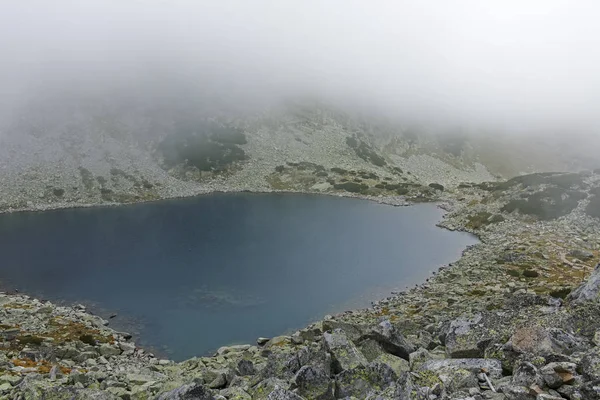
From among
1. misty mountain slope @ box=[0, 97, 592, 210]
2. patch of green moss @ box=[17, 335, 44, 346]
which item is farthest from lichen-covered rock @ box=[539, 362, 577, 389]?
misty mountain slope @ box=[0, 97, 592, 210]

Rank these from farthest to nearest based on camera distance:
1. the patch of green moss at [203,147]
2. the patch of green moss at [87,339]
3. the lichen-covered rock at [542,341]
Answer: the patch of green moss at [203,147], the patch of green moss at [87,339], the lichen-covered rock at [542,341]

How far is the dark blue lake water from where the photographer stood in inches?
1489

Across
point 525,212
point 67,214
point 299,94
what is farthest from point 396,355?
point 299,94

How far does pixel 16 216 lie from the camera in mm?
78375

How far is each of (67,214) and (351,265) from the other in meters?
59.7

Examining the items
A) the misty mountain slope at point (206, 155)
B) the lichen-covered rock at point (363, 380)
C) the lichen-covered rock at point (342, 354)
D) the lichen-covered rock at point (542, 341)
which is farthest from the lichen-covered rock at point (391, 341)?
the misty mountain slope at point (206, 155)

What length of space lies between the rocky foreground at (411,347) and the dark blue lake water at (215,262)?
11.7ft

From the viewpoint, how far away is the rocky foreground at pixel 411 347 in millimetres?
10750

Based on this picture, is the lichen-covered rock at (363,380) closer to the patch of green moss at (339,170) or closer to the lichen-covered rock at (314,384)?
the lichen-covered rock at (314,384)

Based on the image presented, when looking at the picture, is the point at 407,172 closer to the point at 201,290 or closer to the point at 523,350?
the point at 201,290

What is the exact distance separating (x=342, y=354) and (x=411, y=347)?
12.0 feet

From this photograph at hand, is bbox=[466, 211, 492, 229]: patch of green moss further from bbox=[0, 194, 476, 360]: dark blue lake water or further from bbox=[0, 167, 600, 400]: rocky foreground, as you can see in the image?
bbox=[0, 167, 600, 400]: rocky foreground

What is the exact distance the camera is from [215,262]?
5300cm

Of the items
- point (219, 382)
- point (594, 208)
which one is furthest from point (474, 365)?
point (594, 208)
